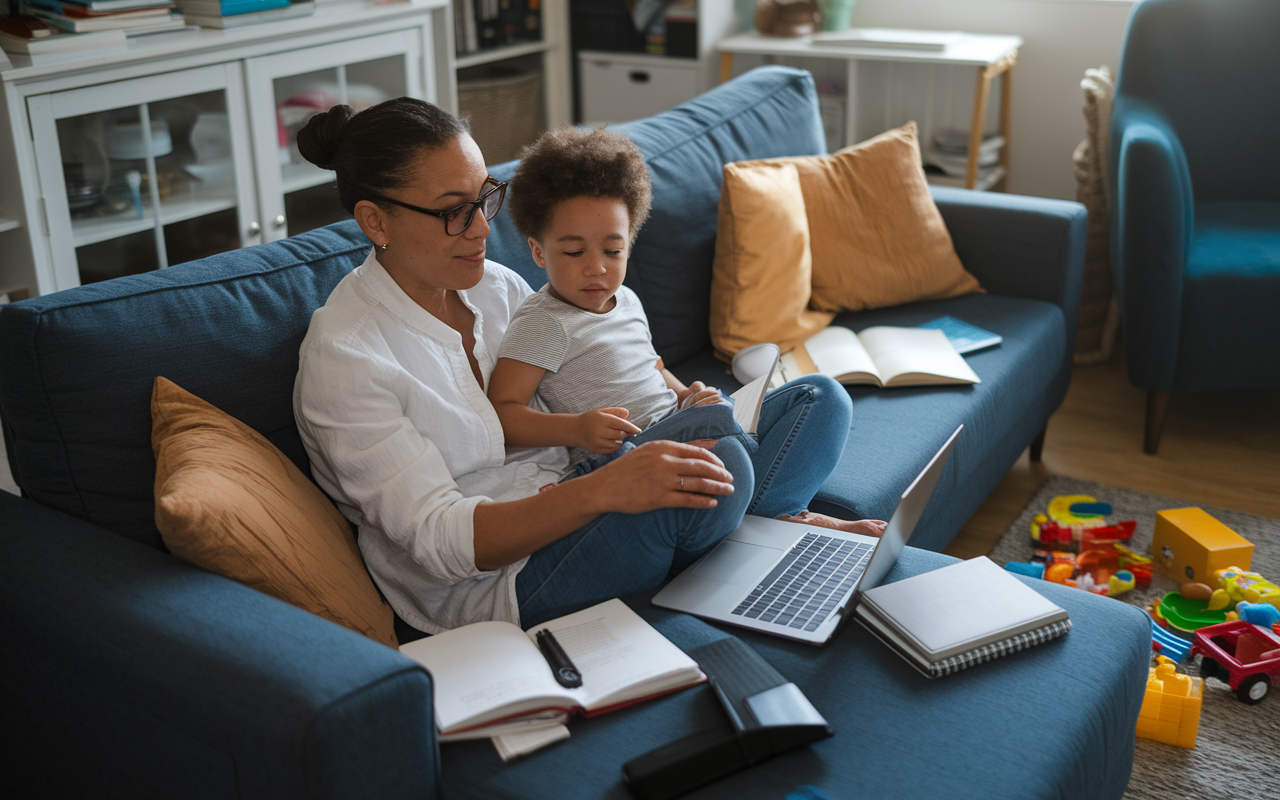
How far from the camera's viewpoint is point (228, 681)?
3.21 feet

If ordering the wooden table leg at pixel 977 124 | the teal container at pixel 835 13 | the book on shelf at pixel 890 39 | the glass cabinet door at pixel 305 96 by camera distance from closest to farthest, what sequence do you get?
the glass cabinet door at pixel 305 96 → the wooden table leg at pixel 977 124 → the book on shelf at pixel 890 39 → the teal container at pixel 835 13

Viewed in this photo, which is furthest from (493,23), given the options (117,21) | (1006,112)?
(1006,112)

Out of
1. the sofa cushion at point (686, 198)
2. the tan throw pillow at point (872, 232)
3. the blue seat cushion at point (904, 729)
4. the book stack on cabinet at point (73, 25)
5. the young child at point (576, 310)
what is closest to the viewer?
the blue seat cushion at point (904, 729)

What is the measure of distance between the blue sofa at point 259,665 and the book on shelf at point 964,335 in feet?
1.83

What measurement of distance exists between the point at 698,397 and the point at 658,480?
0.38 meters

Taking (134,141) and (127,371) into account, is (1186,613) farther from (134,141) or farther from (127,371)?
(134,141)

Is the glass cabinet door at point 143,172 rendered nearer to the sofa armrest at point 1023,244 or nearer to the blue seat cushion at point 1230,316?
the sofa armrest at point 1023,244

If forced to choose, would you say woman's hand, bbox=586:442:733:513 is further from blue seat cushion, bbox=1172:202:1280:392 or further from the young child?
blue seat cushion, bbox=1172:202:1280:392

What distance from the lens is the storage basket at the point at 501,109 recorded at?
11.4 feet

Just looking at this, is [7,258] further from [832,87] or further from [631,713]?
[832,87]

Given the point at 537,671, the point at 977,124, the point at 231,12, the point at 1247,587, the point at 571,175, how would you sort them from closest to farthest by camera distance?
the point at 537,671 → the point at 571,175 → the point at 1247,587 → the point at 231,12 → the point at 977,124

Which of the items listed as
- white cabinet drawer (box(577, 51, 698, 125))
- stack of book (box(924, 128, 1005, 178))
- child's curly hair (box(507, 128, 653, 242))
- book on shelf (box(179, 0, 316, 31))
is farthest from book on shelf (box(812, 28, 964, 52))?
child's curly hair (box(507, 128, 653, 242))

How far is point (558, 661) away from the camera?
1.20 meters

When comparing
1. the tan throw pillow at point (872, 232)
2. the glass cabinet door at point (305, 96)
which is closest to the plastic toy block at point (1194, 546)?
the tan throw pillow at point (872, 232)
